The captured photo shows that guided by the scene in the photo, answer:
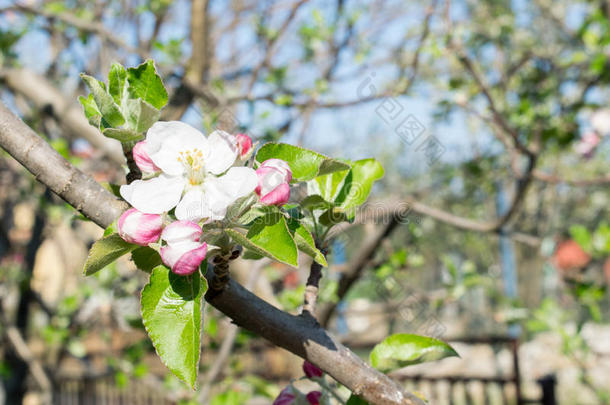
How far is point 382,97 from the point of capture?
2.38 metres

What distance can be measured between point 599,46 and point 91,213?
8.94ft

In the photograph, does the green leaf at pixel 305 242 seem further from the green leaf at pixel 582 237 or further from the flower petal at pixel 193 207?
the green leaf at pixel 582 237

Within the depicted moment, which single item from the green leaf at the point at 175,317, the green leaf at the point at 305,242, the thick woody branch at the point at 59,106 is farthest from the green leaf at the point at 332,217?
the thick woody branch at the point at 59,106

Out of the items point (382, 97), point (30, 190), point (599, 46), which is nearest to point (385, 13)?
point (599, 46)

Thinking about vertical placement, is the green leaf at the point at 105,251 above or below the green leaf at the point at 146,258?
above

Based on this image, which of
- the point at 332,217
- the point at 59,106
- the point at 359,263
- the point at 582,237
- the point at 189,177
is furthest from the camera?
the point at 582,237

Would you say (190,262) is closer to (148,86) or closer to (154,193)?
(154,193)

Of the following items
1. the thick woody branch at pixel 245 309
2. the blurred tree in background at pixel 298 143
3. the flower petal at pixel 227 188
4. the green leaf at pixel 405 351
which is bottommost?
the blurred tree in background at pixel 298 143

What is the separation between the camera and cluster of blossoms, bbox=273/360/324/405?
0.78 meters

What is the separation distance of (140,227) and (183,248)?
0.06 metres

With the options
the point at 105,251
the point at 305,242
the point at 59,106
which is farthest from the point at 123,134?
the point at 59,106

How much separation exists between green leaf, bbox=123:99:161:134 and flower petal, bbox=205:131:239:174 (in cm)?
7

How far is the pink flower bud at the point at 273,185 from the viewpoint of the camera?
1.91 feet

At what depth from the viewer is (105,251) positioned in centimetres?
58
